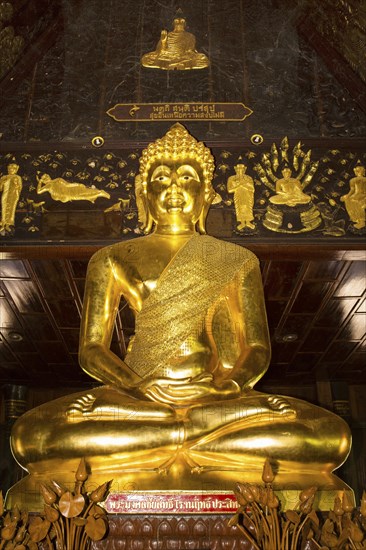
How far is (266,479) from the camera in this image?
1.76 meters

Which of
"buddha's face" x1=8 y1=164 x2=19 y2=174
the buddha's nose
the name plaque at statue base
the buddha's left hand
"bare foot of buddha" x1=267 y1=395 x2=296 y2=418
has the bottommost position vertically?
the name plaque at statue base

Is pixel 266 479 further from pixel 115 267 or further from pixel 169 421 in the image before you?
pixel 115 267

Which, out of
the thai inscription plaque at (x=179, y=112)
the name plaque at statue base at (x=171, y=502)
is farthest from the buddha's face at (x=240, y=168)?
the name plaque at statue base at (x=171, y=502)

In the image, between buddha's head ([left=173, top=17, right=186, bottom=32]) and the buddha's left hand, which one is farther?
buddha's head ([left=173, top=17, right=186, bottom=32])

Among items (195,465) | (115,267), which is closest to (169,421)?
(195,465)

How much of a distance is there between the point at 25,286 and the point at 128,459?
6.66 ft

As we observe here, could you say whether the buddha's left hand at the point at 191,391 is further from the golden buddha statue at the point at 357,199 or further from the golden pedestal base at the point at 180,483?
the golden buddha statue at the point at 357,199

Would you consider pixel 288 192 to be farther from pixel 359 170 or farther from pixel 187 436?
pixel 187 436

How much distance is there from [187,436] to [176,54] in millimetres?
2673

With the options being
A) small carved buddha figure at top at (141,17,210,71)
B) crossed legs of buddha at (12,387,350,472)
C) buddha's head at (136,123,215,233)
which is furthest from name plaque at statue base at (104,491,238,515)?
small carved buddha figure at top at (141,17,210,71)

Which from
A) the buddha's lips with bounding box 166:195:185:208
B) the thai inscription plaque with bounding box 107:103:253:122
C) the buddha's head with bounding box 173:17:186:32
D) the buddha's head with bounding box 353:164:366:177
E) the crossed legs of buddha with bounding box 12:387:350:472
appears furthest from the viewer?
the buddha's head with bounding box 173:17:186:32

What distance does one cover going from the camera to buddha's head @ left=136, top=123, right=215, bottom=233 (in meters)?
3.28

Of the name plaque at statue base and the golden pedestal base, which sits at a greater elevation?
the golden pedestal base

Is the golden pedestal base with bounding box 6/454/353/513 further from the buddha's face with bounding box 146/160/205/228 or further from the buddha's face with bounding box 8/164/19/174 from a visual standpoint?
the buddha's face with bounding box 8/164/19/174
